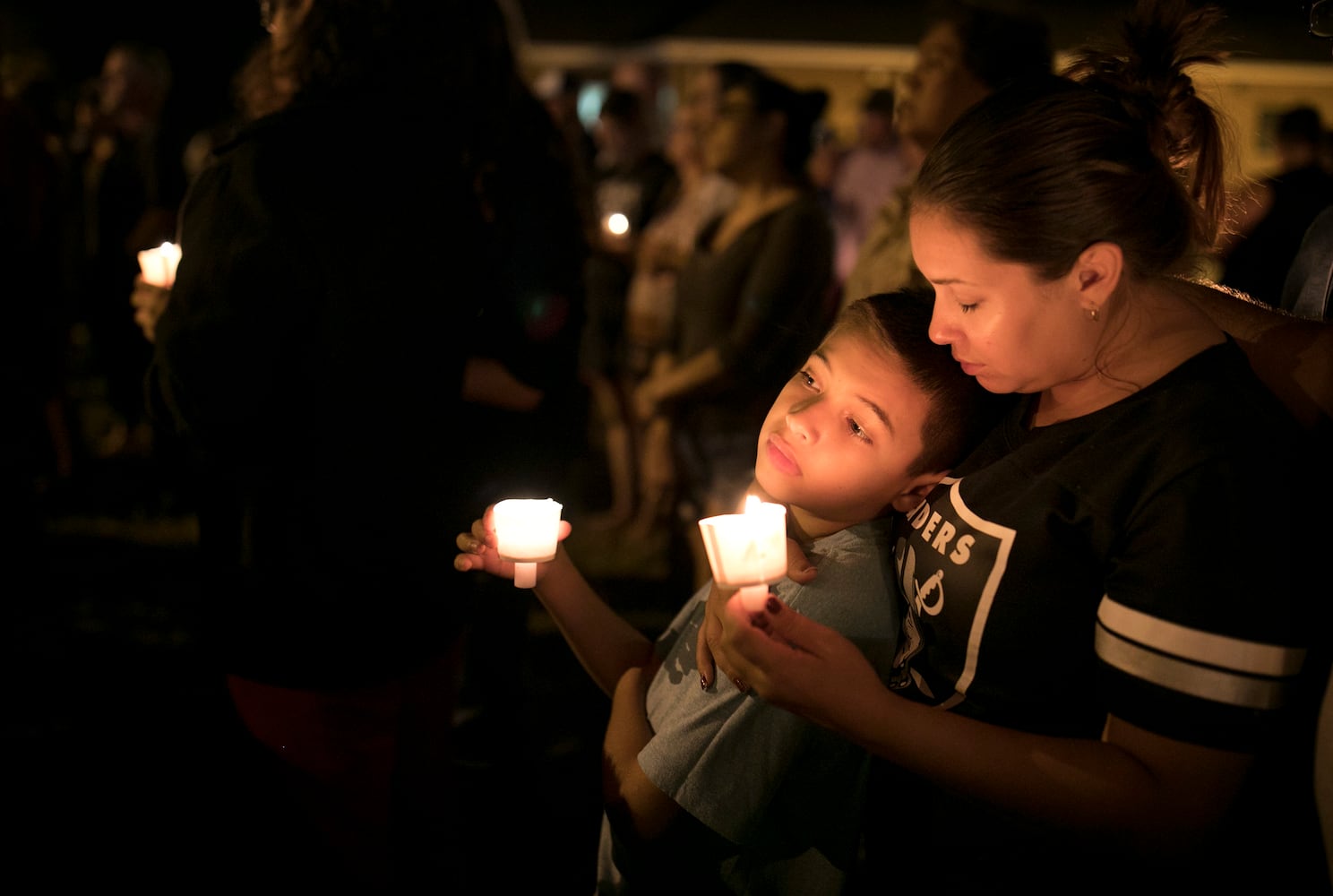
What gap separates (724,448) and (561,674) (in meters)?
1.24

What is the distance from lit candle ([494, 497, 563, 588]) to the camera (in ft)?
5.82

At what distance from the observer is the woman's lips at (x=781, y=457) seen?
5.53 ft

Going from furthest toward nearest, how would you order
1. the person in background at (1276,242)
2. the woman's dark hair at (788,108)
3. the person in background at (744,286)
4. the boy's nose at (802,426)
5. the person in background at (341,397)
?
the woman's dark hair at (788,108), the person in background at (744,286), the person in background at (1276,242), the person in background at (341,397), the boy's nose at (802,426)

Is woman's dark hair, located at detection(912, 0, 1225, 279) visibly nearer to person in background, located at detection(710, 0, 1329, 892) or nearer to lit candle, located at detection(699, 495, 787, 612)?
person in background, located at detection(710, 0, 1329, 892)

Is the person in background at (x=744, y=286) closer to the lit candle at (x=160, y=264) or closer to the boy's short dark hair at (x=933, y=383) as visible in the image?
the boy's short dark hair at (x=933, y=383)

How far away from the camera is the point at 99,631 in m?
4.62

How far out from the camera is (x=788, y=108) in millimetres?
4203

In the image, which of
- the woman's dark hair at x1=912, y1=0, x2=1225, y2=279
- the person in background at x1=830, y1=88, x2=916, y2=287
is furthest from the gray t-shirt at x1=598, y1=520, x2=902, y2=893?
the person in background at x1=830, y1=88, x2=916, y2=287

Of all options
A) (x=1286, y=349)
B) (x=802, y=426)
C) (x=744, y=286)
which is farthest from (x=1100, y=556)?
(x=744, y=286)

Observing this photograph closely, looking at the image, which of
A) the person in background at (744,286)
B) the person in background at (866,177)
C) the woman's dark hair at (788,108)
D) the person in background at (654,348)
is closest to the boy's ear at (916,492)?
the person in background at (744,286)

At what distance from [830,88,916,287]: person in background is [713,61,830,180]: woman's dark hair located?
3.52m

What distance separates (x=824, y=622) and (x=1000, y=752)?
0.39 metres

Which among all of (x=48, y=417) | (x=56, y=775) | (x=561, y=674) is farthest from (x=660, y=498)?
(x=48, y=417)

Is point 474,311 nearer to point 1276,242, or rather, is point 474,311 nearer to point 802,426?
point 802,426
